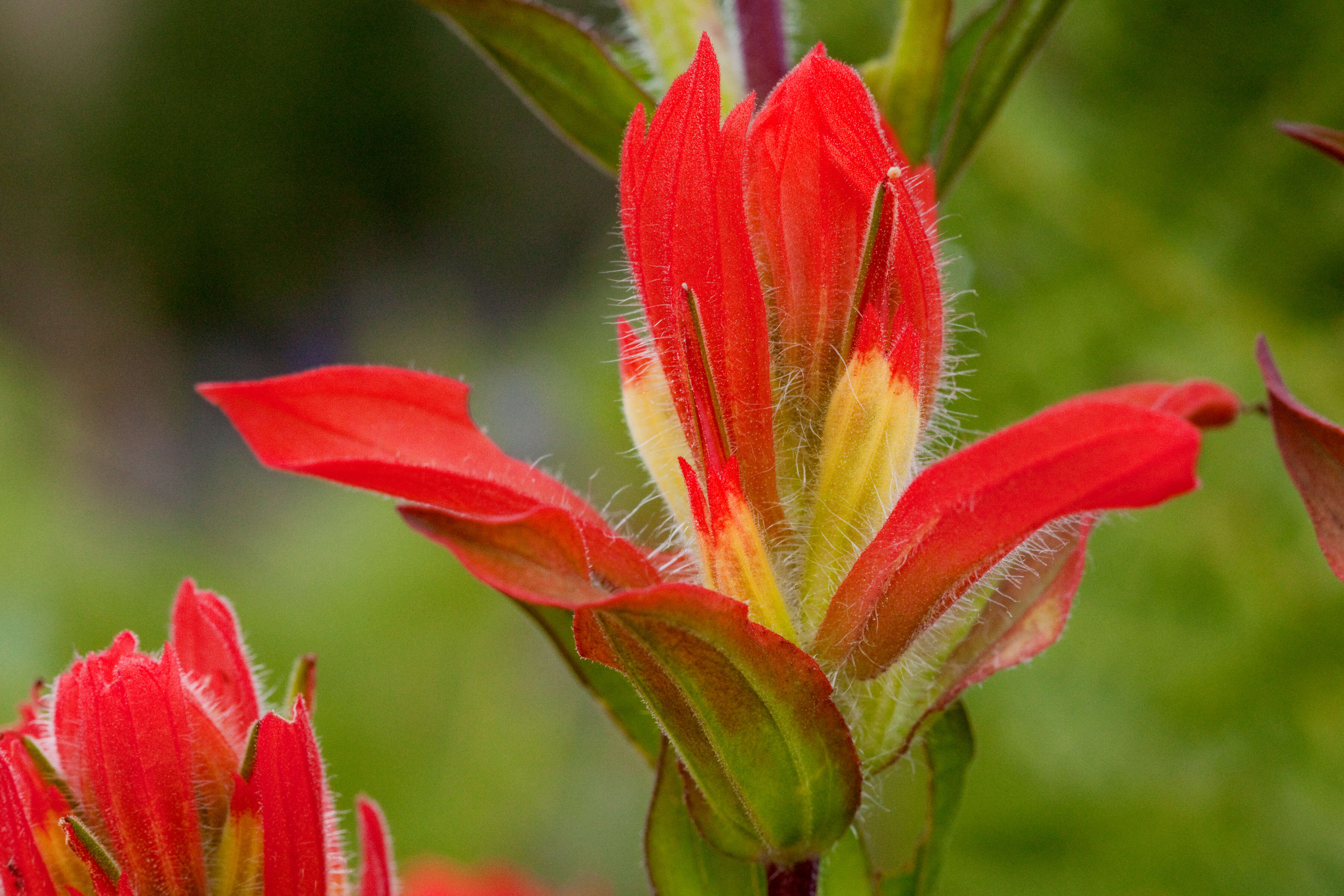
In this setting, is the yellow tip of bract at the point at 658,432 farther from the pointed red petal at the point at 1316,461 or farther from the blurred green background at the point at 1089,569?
the pointed red petal at the point at 1316,461

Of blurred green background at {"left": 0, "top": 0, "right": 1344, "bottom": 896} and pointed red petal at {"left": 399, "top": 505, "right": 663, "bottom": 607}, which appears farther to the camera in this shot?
blurred green background at {"left": 0, "top": 0, "right": 1344, "bottom": 896}

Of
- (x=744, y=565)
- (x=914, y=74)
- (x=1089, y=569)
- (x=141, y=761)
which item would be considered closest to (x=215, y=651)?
(x=141, y=761)

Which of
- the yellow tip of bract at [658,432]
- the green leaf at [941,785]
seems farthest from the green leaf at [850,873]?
the yellow tip of bract at [658,432]

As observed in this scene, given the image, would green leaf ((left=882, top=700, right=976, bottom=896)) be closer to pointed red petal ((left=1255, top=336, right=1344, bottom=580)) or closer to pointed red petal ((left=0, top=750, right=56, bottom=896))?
pointed red petal ((left=1255, top=336, right=1344, bottom=580))

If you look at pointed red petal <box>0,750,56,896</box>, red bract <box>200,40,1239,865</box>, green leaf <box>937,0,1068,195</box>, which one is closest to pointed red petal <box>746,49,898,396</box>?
red bract <box>200,40,1239,865</box>

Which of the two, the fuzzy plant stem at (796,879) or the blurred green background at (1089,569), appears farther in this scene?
the blurred green background at (1089,569)

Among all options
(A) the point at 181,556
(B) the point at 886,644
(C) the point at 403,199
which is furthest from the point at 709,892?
(C) the point at 403,199
